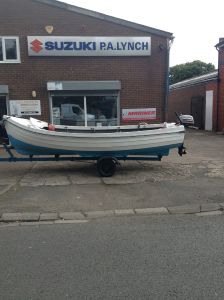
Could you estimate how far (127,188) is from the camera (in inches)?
301

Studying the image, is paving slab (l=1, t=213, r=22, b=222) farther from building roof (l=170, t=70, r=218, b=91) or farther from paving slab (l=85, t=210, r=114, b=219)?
building roof (l=170, t=70, r=218, b=91)

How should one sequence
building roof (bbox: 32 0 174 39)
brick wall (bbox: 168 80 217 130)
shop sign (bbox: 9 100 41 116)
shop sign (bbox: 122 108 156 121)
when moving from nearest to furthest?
building roof (bbox: 32 0 174 39)
shop sign (bbox: 9 100 41 116)
shop sign (bbox: 122 108 156 121)
brick wall (bbox: 168 80 217 130)

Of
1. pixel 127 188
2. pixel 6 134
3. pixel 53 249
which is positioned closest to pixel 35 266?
pixel 53 249

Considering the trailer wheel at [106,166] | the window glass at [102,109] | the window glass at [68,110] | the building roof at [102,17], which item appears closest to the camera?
the trailer wheel at [106,166]

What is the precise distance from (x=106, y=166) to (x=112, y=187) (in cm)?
111

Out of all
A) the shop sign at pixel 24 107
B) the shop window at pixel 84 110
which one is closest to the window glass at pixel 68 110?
the shop window at pixel 84 110

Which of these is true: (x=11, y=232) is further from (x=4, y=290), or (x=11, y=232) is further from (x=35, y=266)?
(x=4, y=290)

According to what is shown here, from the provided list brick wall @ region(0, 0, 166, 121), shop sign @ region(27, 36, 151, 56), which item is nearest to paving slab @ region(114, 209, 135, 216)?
brick wall @ region(0, 0, 166, 121)

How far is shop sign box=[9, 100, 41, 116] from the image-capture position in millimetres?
13578

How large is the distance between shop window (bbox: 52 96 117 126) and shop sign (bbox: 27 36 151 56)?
1682 millimetres

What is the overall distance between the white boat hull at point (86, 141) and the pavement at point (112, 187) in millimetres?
615

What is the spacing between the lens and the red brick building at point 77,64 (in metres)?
13.3

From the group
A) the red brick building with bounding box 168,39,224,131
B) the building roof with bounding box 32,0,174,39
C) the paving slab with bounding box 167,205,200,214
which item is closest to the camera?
the paving slab with bounding box 167,205,200,214

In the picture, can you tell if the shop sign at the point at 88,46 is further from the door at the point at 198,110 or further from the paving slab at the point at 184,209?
the door at the point at 198,110
